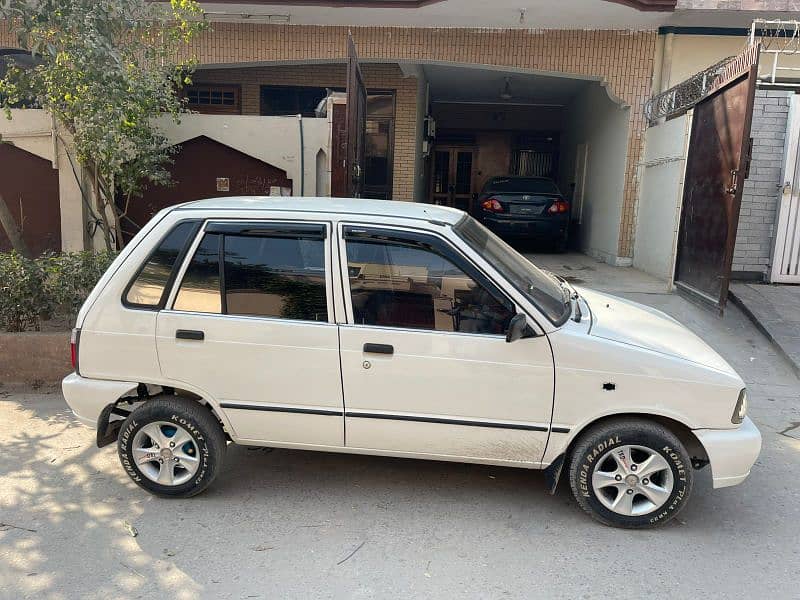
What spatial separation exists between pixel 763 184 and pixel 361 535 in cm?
774

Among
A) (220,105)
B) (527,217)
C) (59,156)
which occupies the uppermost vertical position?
(220,105)

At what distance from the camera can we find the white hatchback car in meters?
3.40

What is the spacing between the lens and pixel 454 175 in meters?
19.2

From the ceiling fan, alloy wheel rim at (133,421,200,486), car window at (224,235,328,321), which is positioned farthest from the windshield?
the ceiling fan

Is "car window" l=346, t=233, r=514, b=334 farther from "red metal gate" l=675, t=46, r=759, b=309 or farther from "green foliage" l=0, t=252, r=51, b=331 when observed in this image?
"red metal gate" l=675, t=46, r=759, b=309

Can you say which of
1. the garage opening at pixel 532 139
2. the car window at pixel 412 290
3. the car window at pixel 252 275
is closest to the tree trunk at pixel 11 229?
the car window at pixel 252 275

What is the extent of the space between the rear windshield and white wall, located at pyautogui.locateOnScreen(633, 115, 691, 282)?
2599 millimetres

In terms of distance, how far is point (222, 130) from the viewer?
887 cm

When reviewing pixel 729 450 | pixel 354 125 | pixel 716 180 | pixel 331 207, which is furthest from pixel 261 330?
pixel 716 180

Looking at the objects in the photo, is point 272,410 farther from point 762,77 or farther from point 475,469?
point 762,77

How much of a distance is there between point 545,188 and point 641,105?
2.92m

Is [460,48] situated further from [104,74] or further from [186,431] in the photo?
[186,431]

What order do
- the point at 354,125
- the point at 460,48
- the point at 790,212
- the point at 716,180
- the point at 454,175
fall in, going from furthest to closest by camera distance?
the point at 454,175, the point at 460,48, the point at 790,212, the point at 354,125, the point at 716,180

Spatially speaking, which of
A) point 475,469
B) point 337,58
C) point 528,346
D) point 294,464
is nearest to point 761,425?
point 475,469
